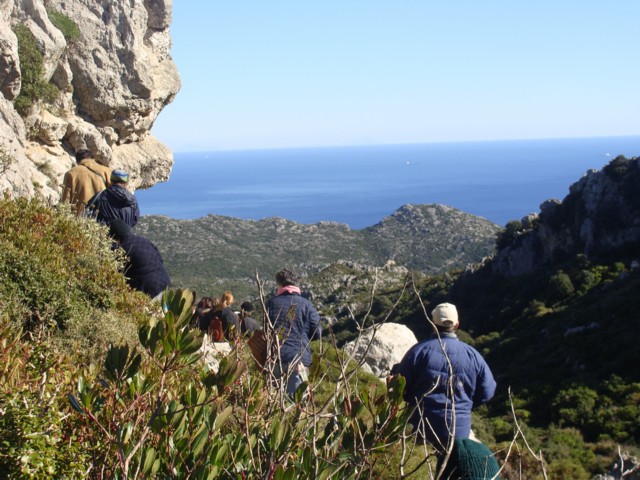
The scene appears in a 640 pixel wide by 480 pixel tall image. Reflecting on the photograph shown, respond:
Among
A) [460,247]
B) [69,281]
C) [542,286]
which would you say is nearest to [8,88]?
[69,281]

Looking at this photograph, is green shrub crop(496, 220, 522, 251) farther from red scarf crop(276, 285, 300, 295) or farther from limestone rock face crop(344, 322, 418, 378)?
red scarf crop(276, 285, 300, 295)

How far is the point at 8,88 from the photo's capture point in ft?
43.9

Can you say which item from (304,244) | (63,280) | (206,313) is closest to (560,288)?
(206,313)

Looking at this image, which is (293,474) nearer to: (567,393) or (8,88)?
(8,88)

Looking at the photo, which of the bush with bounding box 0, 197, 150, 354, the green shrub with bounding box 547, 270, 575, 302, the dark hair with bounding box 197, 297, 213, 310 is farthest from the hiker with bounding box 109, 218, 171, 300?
the green shrub with bounding box 547, 270, 575, 302

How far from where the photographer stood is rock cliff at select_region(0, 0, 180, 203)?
567 inches

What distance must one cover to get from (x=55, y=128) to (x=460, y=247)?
6049cm

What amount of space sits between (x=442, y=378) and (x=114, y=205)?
499 cm

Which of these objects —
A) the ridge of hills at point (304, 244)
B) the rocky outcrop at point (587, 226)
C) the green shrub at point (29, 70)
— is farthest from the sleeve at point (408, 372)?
the ridge of hills at point (304, 244)

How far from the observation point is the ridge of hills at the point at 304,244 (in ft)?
192

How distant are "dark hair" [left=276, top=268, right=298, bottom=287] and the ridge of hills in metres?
45.7

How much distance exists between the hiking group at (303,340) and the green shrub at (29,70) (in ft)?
23.6

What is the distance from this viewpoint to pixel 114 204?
25.7ft

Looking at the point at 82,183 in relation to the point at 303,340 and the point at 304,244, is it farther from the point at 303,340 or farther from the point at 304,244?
the point at 304,244
